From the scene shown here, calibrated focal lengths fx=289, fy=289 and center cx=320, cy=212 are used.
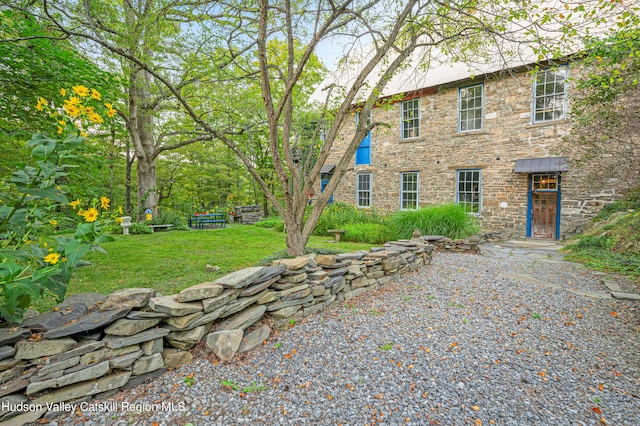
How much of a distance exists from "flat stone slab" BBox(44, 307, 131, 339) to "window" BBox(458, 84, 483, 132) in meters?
10.6

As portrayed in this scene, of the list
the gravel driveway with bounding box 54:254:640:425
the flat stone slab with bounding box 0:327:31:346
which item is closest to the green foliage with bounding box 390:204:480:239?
the gravel driveway with bounding box 54:254:640:425

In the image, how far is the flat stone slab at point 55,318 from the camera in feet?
5.71

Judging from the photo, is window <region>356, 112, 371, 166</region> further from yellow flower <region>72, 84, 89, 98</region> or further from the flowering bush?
the flowering bush

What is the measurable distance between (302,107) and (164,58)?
556 cm

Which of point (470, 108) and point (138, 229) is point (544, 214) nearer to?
point (470, 108)

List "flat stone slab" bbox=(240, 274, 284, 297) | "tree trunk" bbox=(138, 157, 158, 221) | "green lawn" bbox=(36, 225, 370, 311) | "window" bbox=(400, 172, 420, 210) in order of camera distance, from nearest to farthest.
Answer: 1. "flat stone slab" bbox=(240, 274, 284, 297)
2. "green lawn" bbox=(36, 225, 370, 311)
3. "tree trunk" bbox=(138, 157, 158, 221)
4. "window" bbox=(400, 172, 420, 210)

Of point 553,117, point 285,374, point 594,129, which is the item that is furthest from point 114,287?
point 553,117

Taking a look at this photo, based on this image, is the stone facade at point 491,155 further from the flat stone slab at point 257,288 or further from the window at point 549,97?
the flat stone slab at point 257,288

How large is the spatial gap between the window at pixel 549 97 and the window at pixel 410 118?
3550mm

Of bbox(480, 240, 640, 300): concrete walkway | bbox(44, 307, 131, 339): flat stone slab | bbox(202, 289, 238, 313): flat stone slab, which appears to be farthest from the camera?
bbox(480, 240, 640, 300): concrete walkway

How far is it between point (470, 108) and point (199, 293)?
10.3 m

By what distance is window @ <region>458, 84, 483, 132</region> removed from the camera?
9.41 meters

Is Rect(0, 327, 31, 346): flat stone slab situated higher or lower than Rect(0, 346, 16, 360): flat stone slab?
higher

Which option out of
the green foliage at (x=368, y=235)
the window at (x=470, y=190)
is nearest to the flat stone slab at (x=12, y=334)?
the green foliage at (x=368, y=235)
